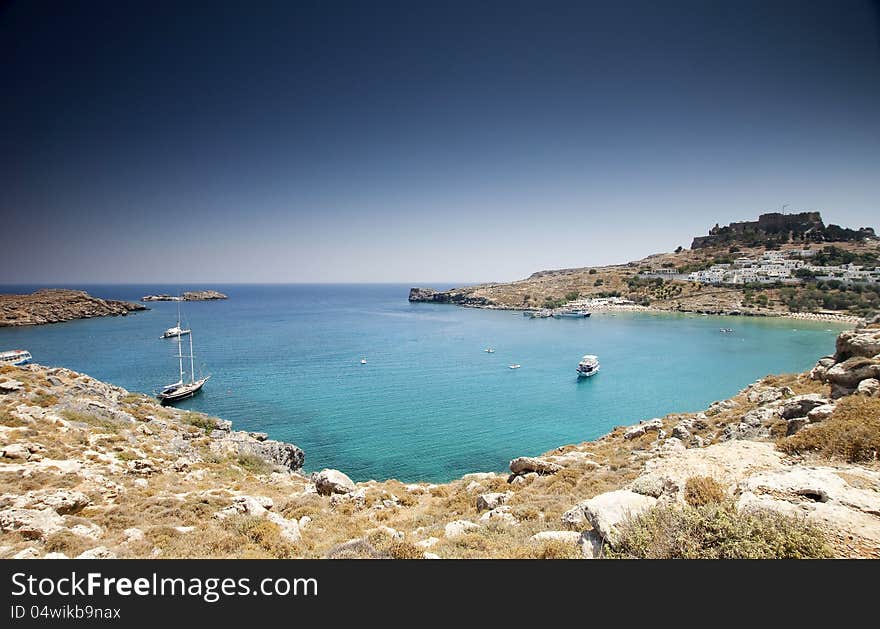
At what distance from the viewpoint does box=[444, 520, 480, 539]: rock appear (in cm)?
629

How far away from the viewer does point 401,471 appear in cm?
1764

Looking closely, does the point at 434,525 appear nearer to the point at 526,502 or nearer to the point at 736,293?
the point at 526,502

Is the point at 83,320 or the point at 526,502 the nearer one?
the point at 526,502

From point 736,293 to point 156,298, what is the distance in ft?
572

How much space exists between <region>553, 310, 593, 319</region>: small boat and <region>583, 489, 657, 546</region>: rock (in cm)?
7939

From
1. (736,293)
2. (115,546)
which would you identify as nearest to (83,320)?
(115,546)

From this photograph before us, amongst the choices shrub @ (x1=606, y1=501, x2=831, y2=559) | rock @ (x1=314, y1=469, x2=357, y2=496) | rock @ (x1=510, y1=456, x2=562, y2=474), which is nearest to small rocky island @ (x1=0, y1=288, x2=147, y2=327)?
rock @ (x1=314, y1=469, x2=357, y2=496)

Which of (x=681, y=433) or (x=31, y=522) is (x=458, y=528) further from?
(x=681, y=433)

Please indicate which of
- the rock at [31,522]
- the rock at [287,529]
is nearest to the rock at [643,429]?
the rock at [287,529]

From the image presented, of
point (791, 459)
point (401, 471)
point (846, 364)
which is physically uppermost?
point (846, 364)

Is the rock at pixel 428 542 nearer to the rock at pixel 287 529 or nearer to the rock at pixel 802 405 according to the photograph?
the rock at pixel 287 529

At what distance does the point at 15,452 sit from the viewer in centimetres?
822
